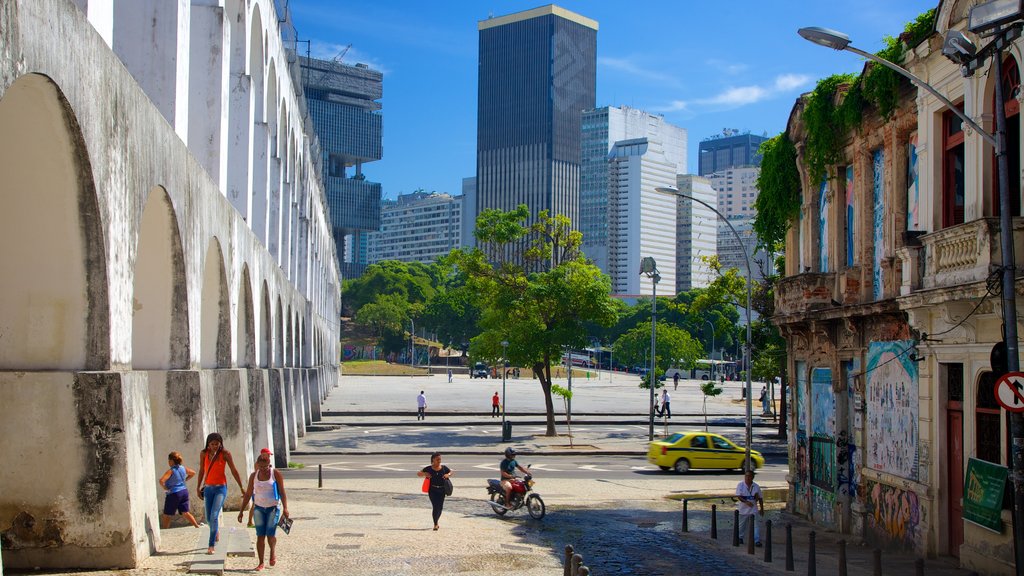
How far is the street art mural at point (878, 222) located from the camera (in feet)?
64.8

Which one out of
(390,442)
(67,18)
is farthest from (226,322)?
(390,442)

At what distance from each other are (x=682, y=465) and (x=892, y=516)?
46.2 ft

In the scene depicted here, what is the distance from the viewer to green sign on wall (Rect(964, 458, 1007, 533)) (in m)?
14.6

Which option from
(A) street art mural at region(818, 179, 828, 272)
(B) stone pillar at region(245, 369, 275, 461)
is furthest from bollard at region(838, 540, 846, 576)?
(B) stone pillar at region(245, 369, 275, 461)

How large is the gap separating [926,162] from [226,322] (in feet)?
42.3

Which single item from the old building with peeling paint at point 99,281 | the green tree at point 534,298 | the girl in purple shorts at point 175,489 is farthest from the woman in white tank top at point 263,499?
the green tree at point 534,298

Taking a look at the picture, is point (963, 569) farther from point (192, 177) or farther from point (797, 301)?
point (192, 177)

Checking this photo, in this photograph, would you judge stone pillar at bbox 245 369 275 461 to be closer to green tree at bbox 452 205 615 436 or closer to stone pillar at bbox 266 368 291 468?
stone pillar at bbox 266 368 291 468

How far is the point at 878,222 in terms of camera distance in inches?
793

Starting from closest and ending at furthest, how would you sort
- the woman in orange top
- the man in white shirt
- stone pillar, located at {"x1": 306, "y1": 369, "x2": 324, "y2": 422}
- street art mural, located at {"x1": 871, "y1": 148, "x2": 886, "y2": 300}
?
the woman in orange top
the man in white shirt
street art mural, located at {"x1": 871, "y1": 148, "x2": 886, "y2": 300}
stone pillar, located at {"x1": 306, "y1": 369, "x2": 324, "y2": 422}

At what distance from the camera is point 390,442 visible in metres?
40.6

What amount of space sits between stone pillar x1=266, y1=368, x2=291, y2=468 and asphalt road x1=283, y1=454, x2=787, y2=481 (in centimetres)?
50

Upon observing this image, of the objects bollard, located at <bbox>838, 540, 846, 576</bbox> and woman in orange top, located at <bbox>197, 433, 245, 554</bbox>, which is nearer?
woman in orange top, located at <bbox>197, 433, 245, 554</bbox>

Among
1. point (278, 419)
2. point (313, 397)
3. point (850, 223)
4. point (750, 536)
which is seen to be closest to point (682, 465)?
point (278, 419)
